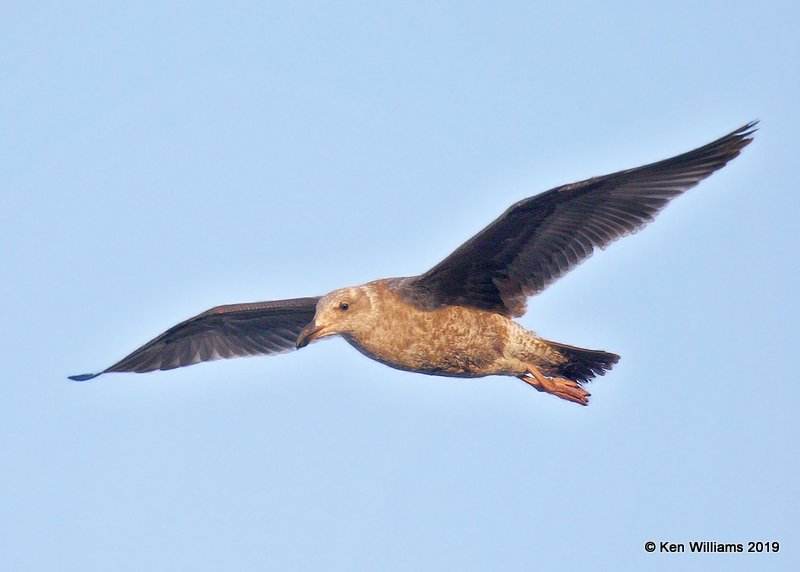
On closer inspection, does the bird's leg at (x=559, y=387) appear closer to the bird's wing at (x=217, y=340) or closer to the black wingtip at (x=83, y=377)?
the bird's wing at (x=217, y=340)

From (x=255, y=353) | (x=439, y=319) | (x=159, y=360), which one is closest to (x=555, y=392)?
(x=439, y=319)

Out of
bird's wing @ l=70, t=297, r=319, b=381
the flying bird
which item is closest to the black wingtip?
bird's wing @ l=70, t=297, r=319, b=381

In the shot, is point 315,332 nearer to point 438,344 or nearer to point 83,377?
point 438,344

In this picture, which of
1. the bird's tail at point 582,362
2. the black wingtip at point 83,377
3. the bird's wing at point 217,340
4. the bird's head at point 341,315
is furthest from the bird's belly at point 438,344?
the black wingtip at point 83,377

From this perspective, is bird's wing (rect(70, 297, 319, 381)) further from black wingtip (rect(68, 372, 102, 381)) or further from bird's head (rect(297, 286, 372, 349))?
bird's head (rect(297, 286, 372, 349))

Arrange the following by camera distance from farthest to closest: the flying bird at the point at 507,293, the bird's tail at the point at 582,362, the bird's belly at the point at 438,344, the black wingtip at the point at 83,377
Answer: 1. the black wingtip at the point at 83,377
2. the bird's tail at the point at 582,362
3. the bird's belly at the point at 438,344
4. the flying bird at the point at 507,293

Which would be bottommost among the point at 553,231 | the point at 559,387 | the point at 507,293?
the point at 559,387

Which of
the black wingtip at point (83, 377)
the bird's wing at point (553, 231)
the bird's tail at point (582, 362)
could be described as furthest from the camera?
the black wingtip at point (83, 377)

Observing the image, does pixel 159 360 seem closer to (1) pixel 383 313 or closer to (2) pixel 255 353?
(2) pixel 255 353

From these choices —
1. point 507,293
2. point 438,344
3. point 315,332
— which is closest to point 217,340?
point 315,332
